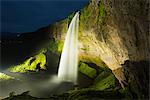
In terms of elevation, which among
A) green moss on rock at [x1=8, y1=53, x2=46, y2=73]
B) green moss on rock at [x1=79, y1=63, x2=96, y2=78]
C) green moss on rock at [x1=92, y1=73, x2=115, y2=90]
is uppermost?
green moss on rock at [x1=8, y1=53, x2=46, y2=73]

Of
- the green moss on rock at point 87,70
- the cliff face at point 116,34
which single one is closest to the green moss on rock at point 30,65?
the green moss on rock at point 87,70

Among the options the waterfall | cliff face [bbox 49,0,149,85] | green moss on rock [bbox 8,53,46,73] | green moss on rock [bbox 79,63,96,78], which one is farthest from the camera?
green moss on rock [bbox 8,53,46,73]

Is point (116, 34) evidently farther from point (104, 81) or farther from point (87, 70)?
point (87, 70)

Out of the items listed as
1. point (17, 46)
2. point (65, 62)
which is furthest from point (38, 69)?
point (17, 46)

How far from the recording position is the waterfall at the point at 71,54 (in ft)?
117

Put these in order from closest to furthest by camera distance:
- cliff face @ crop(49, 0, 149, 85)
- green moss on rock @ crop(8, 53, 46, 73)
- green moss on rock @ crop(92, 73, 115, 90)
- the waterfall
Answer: cliff face @ crop(49, 0, 149, 85) < green moss on rock @ crop(92, 73, 115, 90) < the waterfall < green moss on rock @ crop(8, 53, 46, 73)

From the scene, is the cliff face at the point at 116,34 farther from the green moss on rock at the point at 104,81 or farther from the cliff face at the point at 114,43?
the green moss on rock at the point at 104,81

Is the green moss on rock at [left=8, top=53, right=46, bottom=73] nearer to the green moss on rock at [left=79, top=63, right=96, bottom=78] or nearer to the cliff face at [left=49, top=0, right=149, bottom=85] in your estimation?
the cliff face at [left=49, top=0, right=149, bottom=85]

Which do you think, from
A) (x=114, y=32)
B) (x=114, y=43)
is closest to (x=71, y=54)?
(x=114, y=43)

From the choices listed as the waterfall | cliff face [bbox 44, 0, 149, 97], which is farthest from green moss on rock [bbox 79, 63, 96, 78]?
cliff face [bbox 44, 0, 149, 97]

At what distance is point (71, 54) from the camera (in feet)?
120

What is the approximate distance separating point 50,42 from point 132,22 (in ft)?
73.7

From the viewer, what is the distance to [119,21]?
22.2 metres

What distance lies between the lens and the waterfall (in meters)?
35.5
